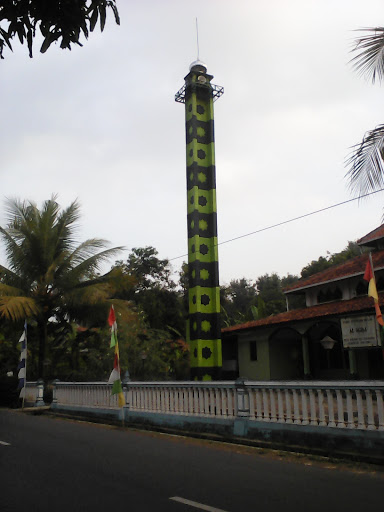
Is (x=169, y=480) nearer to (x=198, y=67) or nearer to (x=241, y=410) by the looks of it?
(x=241, y=410)

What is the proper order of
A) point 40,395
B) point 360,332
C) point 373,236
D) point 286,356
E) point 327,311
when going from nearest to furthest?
point 360,332 < point 40,395 < point 327,311 < point 373,236 < point 286,356

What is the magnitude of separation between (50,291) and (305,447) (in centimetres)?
1442

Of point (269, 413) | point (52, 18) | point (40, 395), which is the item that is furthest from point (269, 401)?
point (40, 395)

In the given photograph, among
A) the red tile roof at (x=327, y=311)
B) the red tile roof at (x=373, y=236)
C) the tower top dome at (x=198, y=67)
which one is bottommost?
the red tile roof at (x=327, y=311)

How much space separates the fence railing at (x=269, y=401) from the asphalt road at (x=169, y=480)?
784 mm

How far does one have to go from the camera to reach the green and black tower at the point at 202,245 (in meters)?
22.0

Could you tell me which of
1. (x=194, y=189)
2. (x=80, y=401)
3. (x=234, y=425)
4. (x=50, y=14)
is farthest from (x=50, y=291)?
(x=50, y=14)

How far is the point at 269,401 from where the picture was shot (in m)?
9.52

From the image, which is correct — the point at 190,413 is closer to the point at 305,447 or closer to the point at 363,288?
the point at 305,447

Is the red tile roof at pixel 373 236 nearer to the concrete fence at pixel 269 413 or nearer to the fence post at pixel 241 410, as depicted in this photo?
the concrete fence at pixel 269 413

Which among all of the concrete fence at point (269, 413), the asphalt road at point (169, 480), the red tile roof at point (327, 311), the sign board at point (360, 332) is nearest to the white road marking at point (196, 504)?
the asphalt road at point (169, 480)

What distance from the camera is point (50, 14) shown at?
4.49 meters

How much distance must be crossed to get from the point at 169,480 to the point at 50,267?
1436cm

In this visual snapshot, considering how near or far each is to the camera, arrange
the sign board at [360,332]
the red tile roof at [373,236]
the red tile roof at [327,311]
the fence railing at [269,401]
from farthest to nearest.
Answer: the red tile roof at [373,236] → the red tile roof at [327,311] → the sign board at [360,332] → the fence railing at [269,401]
